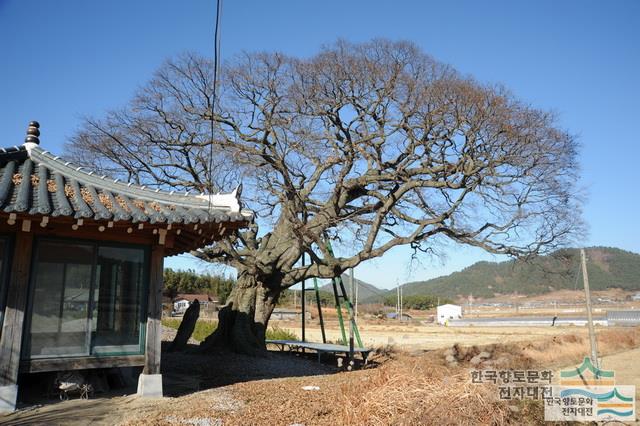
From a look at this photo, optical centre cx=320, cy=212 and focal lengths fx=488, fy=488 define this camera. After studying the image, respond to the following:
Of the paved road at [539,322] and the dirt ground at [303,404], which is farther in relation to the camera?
the paved road at [539,322]

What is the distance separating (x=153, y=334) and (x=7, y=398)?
1912 millimetres

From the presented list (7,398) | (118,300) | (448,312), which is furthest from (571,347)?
(448,312)

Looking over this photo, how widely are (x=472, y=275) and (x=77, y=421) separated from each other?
168 m

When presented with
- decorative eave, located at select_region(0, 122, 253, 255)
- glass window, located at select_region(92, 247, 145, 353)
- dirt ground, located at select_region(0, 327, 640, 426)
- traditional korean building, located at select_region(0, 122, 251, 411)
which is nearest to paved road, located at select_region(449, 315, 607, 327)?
dirt ground, located at select_region(0, 327, 640, 426)

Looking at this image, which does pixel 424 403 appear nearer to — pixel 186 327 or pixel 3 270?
pixel 3 270

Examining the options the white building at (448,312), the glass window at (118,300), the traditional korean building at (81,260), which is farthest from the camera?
the white building at (448,312)

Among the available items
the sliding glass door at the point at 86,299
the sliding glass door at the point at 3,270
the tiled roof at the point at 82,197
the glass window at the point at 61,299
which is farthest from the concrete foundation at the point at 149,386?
the tiled roof at the point at 82,197

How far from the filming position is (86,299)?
694 cm

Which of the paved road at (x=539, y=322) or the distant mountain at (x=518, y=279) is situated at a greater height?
the distant mountain at (x=518, y=279)

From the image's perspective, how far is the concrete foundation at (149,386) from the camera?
704 centimetres

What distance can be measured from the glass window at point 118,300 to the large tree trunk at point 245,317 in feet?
19.8

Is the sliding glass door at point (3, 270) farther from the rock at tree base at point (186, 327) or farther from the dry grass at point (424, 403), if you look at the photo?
the rock at tree base at point (186, 327)

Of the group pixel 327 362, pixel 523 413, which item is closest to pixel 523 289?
pixel 327 362

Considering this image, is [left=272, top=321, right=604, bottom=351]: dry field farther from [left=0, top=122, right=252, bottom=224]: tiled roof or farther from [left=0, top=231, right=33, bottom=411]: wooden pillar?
[left=0, top=231, right=33, bottom=411]: wooden pillar
